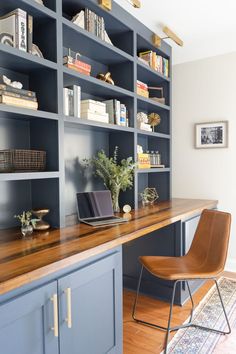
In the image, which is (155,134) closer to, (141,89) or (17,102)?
(141,89)

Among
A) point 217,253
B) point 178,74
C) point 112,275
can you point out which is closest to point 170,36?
point 178,74

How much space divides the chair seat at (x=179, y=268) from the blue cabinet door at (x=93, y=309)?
0.39 meters

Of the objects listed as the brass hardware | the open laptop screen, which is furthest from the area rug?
the brass hardware

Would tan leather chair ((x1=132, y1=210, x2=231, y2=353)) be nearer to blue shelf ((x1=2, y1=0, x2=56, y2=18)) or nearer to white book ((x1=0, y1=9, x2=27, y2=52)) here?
white book ((x1=0, y1=9, x2=27, y2=52))

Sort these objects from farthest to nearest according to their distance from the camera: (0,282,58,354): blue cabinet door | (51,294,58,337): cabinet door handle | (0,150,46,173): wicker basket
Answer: (0,150,46,173): wicker basket < (51,294,58,337): cabinet door handle < (0,282,58,354): blue cabinet door

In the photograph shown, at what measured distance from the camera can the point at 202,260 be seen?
6.77ft

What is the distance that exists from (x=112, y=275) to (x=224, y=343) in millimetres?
959

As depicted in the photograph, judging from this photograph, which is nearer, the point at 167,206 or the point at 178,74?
the point at 167,206

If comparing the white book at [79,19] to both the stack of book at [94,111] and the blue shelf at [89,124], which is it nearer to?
the stack of book at [94,111]

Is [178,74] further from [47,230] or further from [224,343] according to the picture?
[224,343]

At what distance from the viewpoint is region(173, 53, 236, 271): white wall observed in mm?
3059

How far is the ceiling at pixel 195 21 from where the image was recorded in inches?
90.8

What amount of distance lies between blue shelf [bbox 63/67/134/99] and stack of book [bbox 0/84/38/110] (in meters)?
0.32

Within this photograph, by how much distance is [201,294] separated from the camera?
2.51 meters
